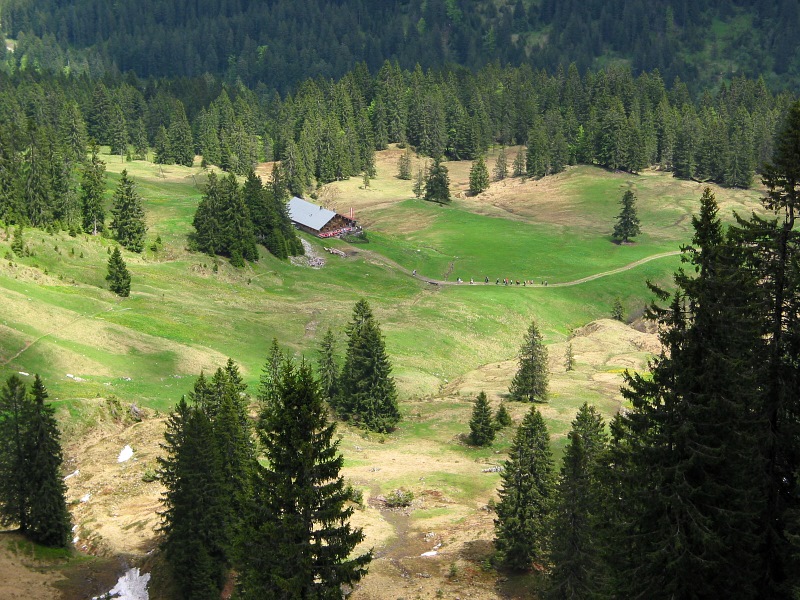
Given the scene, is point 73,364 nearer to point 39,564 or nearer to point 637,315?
point 39,564

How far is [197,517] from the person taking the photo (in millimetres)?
48562

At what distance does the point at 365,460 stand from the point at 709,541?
4890 centimetres

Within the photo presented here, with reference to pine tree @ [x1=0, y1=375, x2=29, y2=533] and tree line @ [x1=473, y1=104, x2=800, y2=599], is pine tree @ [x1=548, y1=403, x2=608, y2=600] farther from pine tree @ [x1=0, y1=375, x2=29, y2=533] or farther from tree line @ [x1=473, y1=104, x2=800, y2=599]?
pine tree @ [x1=0, y1=375, x2=29, y2=533]

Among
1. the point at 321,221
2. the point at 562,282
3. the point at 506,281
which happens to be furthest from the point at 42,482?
the point at 321,221

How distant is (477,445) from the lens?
7975 cm

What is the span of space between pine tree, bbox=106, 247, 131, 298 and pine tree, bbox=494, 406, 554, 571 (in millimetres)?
70595

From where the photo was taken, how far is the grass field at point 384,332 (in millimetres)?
61781

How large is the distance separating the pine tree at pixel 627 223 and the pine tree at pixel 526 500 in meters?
133

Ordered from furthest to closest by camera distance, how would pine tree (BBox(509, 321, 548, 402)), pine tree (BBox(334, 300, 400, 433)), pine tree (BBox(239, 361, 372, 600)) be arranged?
pine tree (BBox(509, 321, 548, 402)), pine tree (BBox(334, 300, 400, 433)), pine tree (BBox(239, 361, 372, 600))

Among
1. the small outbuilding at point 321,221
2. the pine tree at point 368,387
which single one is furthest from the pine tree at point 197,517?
the small outbuilding at point 321,221

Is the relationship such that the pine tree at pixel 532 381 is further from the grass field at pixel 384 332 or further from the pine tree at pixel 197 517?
the pine tree at pixel 197 517

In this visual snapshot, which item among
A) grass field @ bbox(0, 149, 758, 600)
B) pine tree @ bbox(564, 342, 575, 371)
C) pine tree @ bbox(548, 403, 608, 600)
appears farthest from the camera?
pine tree @ bbox(564, 342, 575, 371)

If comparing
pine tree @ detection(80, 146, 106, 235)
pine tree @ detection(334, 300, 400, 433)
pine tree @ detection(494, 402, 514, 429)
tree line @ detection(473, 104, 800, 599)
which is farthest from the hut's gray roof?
tree line @ detection(473, 104, 800, 599)

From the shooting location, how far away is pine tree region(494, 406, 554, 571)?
164 ft
